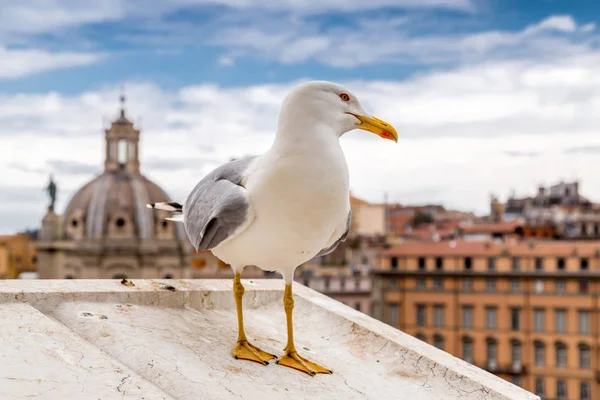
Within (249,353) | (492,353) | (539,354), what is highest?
(249,353)

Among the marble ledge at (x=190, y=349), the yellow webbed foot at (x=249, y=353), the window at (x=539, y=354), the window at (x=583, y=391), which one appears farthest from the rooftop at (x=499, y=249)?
the yellow webbed foot at (x=249, y=353)

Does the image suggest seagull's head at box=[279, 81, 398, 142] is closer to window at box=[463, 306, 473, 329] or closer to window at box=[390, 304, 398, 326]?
window at box=[463, 306, 473, 329]

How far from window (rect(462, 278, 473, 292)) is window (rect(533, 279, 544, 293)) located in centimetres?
293

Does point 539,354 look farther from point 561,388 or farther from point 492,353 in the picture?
point 492,353

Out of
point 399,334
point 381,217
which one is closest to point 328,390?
point 399,334

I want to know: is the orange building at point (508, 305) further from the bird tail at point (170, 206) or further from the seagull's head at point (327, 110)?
the seagull's head at point (327, 110)

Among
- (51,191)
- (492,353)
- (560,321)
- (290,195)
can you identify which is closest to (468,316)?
(492,353)

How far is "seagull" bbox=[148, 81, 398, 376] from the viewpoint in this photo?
3525 millimetres

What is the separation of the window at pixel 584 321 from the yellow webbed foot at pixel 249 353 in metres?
38.8

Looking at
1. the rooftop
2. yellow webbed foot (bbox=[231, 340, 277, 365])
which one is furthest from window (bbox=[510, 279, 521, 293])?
yellow webbed foot (bbox=[231, 340, 277, 365])

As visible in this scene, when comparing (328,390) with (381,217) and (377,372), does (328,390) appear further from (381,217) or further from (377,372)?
(381,217)

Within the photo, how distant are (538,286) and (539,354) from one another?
3.10m

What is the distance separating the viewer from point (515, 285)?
41.5 metres

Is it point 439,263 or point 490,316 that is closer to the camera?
point 490,316
